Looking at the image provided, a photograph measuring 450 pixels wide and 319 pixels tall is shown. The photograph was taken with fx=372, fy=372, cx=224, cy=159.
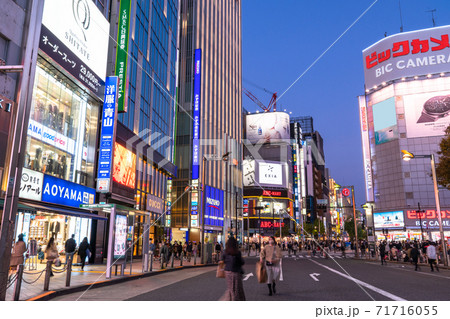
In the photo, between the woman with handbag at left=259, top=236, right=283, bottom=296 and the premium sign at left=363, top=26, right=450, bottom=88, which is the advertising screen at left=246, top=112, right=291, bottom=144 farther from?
the woman with handbag at left=259, top=236, right=283, bottom=296

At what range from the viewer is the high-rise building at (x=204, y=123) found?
5362 cm

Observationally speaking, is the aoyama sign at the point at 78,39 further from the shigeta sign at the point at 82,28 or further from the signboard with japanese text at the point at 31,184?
the signboard with japanese text at the point at 31,184

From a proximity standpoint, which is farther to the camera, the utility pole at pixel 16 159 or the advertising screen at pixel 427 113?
the advertising screen at pixel 427 113

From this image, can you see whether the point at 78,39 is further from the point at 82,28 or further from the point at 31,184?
the point at 31,184

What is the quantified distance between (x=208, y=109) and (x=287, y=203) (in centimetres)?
5723

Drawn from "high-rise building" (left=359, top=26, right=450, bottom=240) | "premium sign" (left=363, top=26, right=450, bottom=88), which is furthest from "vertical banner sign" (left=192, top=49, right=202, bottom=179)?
"premium sign" (left=363, top=26, right=450, bottom=88)

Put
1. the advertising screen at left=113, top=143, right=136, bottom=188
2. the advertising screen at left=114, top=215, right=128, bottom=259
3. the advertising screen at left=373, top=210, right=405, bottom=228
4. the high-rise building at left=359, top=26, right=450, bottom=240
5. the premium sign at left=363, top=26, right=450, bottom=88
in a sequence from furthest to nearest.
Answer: the premium sign at left=363, top=26, right=450, bottom=88
the advertising screen at left=373, top=210, right=405, bottom=228
the high-rise building at left=359, top=26, right=450, bottom=240
the advertising screen at left=113, top=143, right=136, bottom=188
the advertising screen at left=114, top=215, right=128, bottom=259

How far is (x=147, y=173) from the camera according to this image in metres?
34.4

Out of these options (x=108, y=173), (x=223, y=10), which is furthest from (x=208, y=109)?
(x=108, y=173)

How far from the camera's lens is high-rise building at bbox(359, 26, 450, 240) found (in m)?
65.9

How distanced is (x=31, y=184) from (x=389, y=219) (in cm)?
6575

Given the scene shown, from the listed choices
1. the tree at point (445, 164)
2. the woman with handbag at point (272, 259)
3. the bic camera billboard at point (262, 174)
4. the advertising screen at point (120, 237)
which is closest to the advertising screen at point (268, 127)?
the bic camera billboard at point (262, 174)

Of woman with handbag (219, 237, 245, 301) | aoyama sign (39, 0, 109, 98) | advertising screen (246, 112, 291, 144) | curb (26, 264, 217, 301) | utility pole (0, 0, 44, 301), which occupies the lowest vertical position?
curb (26, 264, 217, 301)
